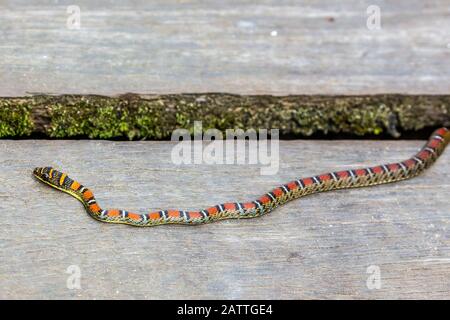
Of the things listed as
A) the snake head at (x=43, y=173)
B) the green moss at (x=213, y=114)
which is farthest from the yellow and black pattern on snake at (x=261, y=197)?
the green moss at (x=213, y=114)

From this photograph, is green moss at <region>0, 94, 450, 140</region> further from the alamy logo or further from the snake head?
the snake head

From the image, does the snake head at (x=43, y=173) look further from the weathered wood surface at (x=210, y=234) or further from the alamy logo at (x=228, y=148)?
the alamy logo at (x=228, y=148)

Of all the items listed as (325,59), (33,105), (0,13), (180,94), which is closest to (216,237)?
(180,94)

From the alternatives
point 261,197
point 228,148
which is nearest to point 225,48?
point 228,148

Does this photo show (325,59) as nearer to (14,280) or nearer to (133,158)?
(133,158)

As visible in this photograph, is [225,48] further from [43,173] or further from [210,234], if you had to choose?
Result: [210,234]
